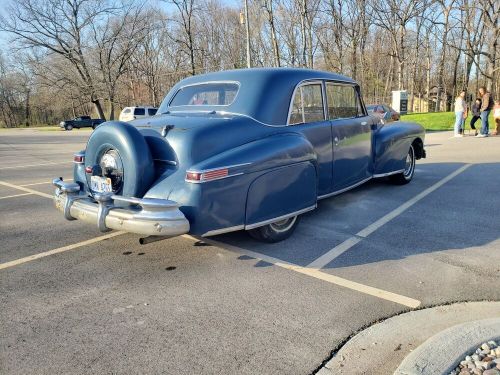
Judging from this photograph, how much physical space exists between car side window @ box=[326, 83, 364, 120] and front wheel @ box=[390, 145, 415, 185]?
162 cm

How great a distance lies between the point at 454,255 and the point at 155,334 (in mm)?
2928

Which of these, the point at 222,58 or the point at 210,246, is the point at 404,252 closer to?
the point at 210,246

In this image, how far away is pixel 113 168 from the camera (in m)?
3.92

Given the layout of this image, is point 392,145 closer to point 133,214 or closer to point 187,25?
point 133,214

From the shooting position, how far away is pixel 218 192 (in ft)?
11.5

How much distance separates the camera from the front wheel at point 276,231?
13.8 feet

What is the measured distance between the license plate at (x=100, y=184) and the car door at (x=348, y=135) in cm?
273

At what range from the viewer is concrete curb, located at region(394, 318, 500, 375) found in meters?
2.21

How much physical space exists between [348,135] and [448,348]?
336 centimetres

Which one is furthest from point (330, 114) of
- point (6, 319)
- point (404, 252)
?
point (6, 319)

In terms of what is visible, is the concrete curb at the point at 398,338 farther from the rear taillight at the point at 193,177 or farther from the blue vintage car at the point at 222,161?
the rear taillight at the point at 193,177

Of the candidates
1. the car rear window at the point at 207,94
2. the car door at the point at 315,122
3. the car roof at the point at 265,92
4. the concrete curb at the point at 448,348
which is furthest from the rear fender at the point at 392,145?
the concrete curb at the point at 448,348

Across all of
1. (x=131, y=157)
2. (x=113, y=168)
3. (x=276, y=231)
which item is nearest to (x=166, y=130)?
(x=131, y=157)

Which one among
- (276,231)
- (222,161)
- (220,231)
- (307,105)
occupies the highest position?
(307,105)
